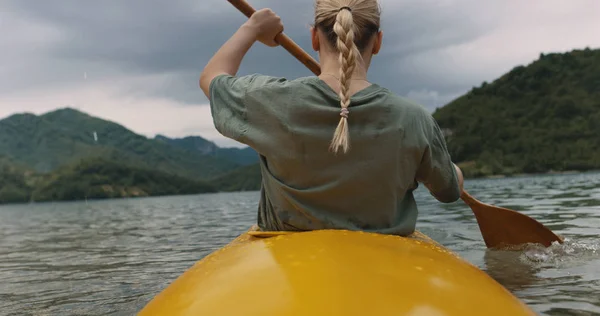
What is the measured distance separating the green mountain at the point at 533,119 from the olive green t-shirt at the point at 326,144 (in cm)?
8919

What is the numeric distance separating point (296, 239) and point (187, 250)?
6539 mm

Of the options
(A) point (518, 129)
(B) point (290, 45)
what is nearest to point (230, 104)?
(B) point (290, 45)

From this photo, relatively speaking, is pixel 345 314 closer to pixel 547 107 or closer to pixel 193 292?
pixel 193 292

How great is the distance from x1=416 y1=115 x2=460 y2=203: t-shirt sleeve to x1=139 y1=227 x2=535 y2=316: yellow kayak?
417 mm

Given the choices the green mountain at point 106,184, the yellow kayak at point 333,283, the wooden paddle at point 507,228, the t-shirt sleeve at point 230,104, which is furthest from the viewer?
the green mountain at point 106,184

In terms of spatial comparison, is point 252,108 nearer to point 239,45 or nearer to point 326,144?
point 326,144

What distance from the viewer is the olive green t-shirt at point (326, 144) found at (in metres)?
2.07

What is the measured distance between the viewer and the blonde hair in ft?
6.48

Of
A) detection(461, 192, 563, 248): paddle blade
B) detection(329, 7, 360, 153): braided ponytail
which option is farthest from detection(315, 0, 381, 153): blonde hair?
detection(461, 192, 563, 248): paddle blade

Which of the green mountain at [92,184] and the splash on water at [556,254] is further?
the green mountain at [92,184]

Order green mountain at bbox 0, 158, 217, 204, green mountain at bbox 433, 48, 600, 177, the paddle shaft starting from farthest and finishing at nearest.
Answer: green mountain at bbox 0, 158, 217, 204
green mountain at bbox 433, 48, 600, 177
the paddle shaft

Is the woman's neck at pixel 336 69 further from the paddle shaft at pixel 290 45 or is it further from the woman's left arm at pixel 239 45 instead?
the paddle shaft at pixel 290 45

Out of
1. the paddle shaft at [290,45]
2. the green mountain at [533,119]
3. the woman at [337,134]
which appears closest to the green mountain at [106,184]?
the green mountain at [533,119]

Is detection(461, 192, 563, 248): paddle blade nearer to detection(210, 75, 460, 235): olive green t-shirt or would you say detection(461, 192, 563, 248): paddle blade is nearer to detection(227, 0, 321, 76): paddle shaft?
detection(227, 0, 321, 76): paddle shaft
